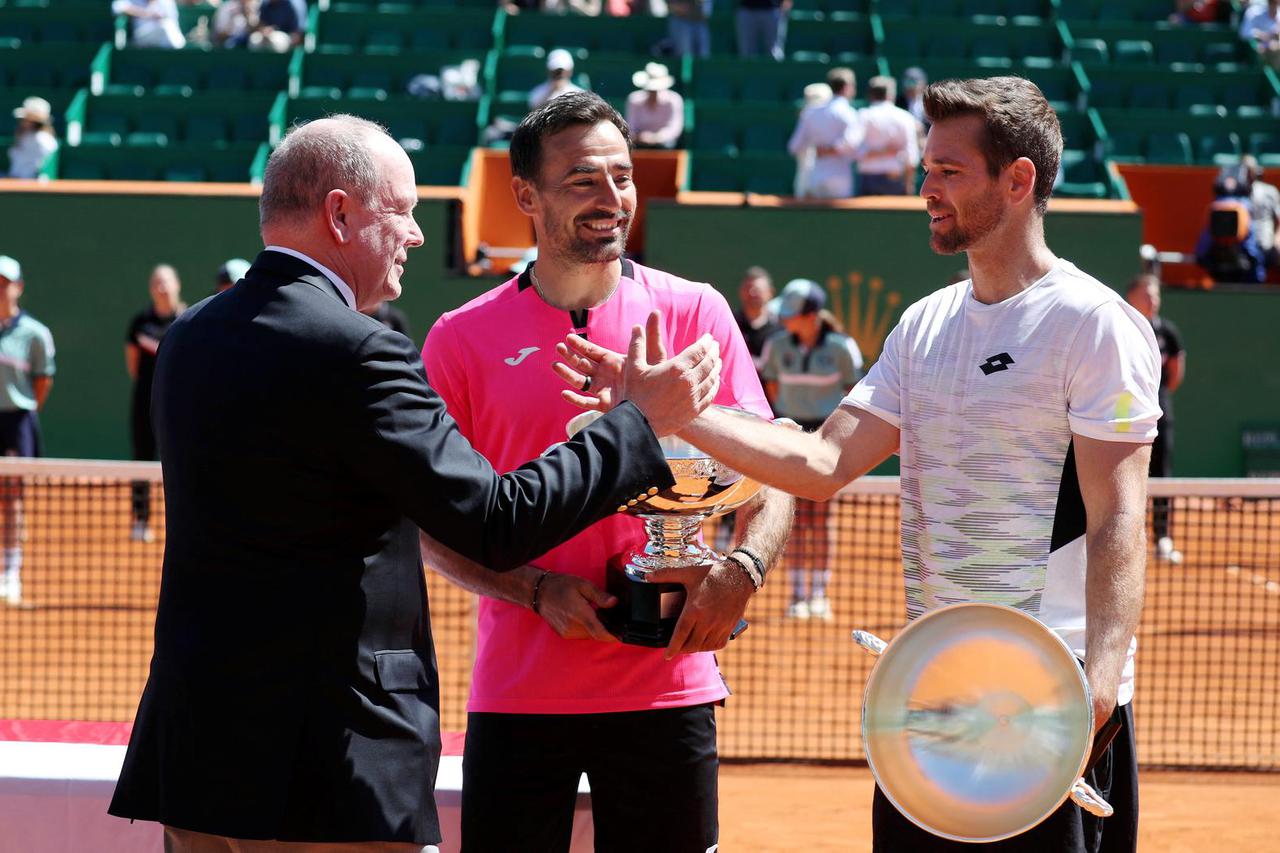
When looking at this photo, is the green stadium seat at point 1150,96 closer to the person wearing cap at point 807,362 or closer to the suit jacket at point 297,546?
the person wearing cap at point 807,362

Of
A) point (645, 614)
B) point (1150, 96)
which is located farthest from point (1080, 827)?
point (1150, 96)

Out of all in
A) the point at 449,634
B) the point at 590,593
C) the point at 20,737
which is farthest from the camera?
the point at 449,634

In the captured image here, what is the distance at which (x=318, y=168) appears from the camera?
2.51 m

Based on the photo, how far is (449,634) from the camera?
8.48 metres

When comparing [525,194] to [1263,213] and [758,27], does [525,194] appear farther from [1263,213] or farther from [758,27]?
[758,27]

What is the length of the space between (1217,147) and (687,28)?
5891 millimetres

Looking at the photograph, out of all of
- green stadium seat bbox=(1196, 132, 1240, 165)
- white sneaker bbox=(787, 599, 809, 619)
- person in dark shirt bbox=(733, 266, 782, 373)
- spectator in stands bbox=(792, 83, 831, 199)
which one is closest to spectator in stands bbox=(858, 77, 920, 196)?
spectator in stands bbox=(792, 83, 831, 199)

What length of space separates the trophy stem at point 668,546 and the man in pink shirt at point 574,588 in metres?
0.05

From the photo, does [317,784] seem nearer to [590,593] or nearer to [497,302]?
[590,593]

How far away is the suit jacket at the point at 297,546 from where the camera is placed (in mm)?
2381

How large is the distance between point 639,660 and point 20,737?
2.05 m

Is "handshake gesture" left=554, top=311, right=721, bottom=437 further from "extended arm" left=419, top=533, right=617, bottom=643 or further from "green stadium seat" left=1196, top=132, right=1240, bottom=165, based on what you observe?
"green stadium seat" left=1196, top=132, right=1240, bottom=165

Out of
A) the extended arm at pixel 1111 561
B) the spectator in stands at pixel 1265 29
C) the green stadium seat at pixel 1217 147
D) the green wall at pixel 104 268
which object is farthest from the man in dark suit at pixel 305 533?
the spectator in stands at pixel 1265 29

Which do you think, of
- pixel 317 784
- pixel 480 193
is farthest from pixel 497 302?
pixel 480 193
